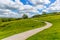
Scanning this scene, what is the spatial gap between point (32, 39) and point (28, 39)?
2.17ft

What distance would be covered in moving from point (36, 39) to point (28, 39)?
1.30 m

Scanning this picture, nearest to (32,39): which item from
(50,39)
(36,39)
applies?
(36,39)

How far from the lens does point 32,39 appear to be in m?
28.8

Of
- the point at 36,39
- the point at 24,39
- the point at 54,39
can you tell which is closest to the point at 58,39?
the point at 54,39

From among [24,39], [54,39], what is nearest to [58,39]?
[54,39]

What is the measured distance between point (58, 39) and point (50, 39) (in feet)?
4.18

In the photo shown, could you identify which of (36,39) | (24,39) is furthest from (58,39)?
(24,39)

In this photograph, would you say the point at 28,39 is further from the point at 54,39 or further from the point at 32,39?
the point at 54,39

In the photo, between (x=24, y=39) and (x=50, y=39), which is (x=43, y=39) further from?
(x=24, y=39)

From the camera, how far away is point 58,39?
27938mm

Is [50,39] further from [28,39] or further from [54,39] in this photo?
[28,39]

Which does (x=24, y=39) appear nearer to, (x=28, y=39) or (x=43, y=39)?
(x=28, y=39)

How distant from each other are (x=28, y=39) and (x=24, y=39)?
746 mm

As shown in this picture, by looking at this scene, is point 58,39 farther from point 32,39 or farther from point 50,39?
point 32,39
